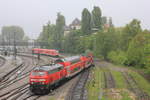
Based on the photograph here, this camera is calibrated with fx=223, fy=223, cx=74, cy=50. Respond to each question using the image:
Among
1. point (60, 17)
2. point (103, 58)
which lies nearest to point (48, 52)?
point (103, 58)

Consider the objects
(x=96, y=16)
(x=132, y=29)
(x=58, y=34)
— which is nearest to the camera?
(x=132, y=29)

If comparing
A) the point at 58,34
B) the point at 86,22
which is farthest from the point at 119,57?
the point at 58,34

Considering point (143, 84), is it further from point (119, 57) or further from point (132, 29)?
point (132, 29)

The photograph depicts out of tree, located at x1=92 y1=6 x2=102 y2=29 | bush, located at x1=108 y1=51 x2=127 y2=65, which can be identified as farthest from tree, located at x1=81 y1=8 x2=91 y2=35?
bush, located at x1=108 y1=51 x2=127 y2=65

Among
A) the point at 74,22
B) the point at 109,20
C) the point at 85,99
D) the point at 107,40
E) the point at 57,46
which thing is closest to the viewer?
the point at 85,99

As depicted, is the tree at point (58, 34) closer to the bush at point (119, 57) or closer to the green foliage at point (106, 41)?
the green foliage at point (106, 41)

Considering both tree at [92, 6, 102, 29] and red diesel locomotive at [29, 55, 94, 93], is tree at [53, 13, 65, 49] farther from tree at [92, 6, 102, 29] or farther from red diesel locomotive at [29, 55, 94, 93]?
red diesel locomotive at [29, 55, 94, 93]

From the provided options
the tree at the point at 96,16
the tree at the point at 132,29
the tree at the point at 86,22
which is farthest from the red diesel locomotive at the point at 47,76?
the tree at the point at 86,22

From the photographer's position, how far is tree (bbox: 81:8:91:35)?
100688mm

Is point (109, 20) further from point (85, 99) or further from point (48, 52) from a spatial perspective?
point (85, 99)

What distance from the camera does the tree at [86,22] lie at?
3964 inches

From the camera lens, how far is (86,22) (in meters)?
100

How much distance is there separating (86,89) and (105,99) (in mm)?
5464

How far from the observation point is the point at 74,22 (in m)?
168
